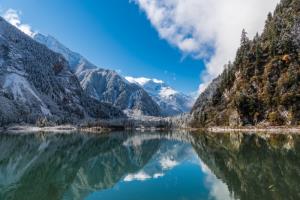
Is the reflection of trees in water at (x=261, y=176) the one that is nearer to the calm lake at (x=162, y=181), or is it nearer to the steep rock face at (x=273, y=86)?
the calm lake at (x=162, y=181)

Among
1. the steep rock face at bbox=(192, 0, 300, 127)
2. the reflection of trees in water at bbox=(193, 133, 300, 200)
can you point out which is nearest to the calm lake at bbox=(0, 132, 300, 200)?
the reflection of trees in water at bbox=(193, 133, 300, 200)

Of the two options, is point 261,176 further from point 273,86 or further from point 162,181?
point 273,86

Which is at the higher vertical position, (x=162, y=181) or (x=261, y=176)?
(x=261, y=176)

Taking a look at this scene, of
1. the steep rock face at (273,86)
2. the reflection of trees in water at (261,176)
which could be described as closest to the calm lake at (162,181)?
the reflection of trees in water at (261,176)

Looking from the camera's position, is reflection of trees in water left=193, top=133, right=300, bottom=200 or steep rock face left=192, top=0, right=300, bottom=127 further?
steep rock face left=192, top=0, right=300, bottom=127

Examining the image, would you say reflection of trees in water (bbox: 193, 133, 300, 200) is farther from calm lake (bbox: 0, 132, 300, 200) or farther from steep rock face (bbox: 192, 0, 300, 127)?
steep rock face (bbox: 192, 0, 300, 127)

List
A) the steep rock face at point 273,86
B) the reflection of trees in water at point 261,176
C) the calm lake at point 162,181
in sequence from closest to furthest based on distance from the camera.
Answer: the reflection of trees in water at point 261,176 < the calm lake at point 162,181 < the steep rock face at point 273,86

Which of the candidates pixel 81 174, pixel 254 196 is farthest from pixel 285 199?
pixel 81 174

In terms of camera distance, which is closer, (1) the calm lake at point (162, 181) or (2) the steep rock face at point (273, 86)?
(1) the calm lake at point (162, 181)

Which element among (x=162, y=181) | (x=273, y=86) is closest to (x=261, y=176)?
(x=162, y=181)

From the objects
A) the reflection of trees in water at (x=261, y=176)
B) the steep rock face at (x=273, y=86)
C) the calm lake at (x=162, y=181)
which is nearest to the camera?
the reflection of trees in water at (x=261, y=176)

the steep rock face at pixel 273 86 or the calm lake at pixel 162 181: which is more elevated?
the steep rock face at pixel 273 86

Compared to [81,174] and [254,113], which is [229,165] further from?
[254,113]

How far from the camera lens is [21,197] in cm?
3216
